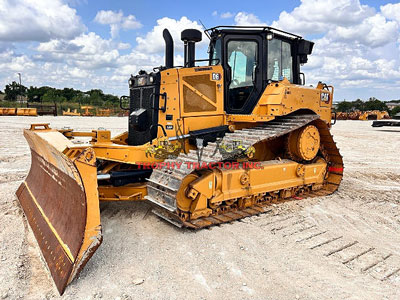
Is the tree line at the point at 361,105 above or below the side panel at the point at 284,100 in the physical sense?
above

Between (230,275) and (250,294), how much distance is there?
0.37 metres

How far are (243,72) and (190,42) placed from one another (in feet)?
3.72

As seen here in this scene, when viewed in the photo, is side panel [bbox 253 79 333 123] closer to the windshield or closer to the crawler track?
the crawler track

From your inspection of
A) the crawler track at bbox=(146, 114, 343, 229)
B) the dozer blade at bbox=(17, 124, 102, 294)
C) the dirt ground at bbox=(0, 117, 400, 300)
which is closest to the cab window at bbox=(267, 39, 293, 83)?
the crawler track at bbox=(146, 114, 343, 229)

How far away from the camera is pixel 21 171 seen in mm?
8023

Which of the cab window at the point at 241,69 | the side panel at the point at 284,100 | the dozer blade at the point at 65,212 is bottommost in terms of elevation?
the dozer blade at the point at 65,212

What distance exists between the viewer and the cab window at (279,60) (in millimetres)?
6098

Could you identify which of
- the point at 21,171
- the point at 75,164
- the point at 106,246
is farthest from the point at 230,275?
the point at 21,171

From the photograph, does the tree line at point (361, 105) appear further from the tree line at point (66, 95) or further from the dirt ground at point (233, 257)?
the dirt ground at point (233, 257)

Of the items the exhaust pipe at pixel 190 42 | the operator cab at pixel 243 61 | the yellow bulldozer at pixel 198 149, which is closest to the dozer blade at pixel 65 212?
the yellow bulldozer at pixel 198 149

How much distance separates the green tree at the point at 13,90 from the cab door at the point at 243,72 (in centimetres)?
5623

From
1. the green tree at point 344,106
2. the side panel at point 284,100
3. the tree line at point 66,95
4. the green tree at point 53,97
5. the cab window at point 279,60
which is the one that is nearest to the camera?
the side panel at point 284,100

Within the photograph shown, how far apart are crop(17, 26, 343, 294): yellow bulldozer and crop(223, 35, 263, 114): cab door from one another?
2cm

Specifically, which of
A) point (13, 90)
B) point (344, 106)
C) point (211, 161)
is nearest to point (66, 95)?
point (13, 90)
